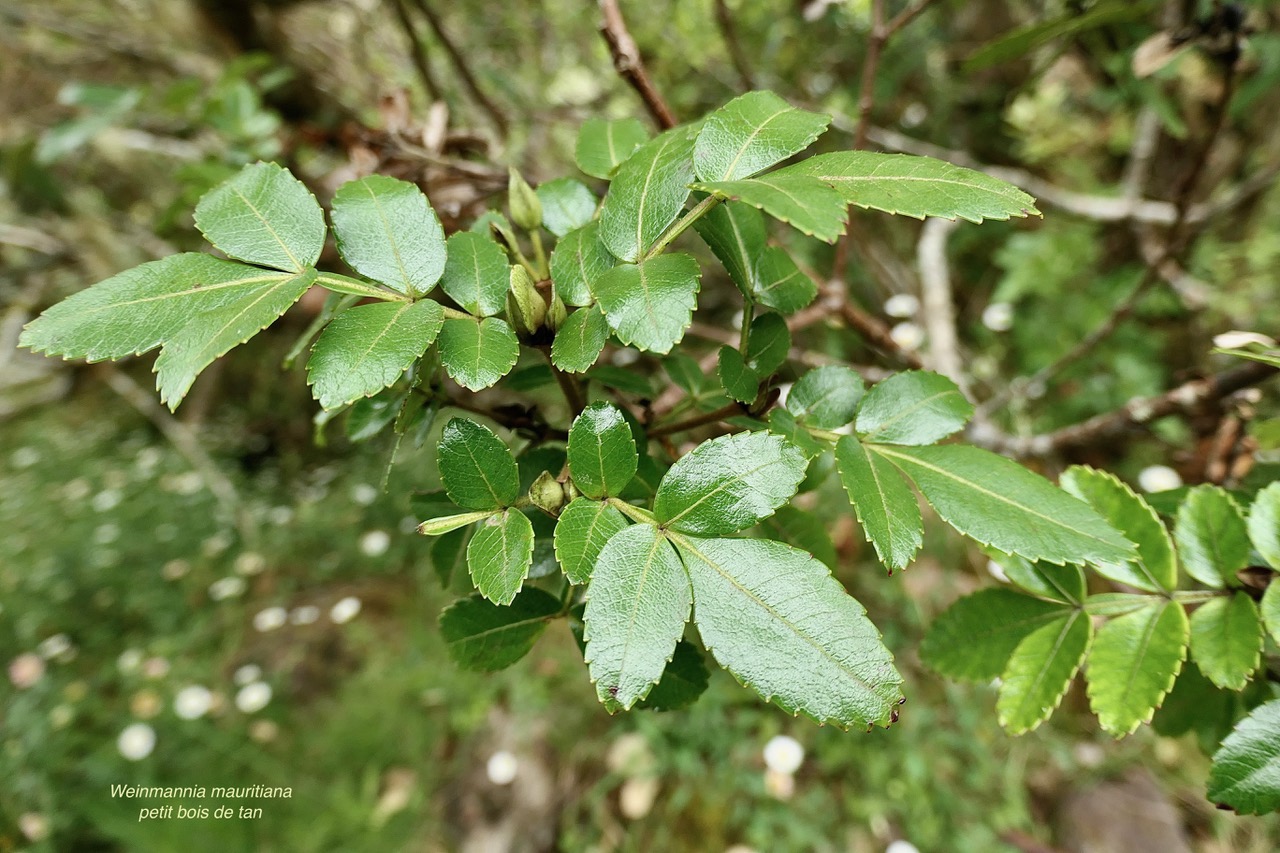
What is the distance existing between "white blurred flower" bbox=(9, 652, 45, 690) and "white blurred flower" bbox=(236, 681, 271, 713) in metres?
0.75

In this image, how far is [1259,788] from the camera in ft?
1.51

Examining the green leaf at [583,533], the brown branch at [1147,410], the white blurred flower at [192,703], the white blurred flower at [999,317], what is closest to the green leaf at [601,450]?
the green leaf at [583,533]

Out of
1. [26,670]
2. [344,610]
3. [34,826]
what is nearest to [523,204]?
[344,610]

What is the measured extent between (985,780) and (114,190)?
4723 millimetres

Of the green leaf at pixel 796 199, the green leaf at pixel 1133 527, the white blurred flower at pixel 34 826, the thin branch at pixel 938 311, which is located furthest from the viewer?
the white blurred flower at pixel 34 826

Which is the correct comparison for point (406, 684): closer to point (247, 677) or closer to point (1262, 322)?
point (247, 677)

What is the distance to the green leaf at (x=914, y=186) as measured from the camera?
1.29 feet

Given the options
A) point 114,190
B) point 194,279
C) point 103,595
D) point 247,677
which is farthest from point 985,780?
point 114,190

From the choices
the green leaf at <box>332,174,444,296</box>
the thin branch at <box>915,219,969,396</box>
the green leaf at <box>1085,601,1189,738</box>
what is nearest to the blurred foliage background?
the thin branch at <box>915,219,969,396</box>

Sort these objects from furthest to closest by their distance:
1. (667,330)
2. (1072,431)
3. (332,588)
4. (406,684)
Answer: (332,588) → (406,684) → (1072,431) → (667,330)

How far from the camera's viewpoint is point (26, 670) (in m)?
2.23

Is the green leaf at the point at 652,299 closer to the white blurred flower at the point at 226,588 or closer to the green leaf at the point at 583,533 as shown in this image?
the green leaf at the point at 583,533

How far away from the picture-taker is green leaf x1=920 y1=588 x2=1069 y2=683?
61 cm

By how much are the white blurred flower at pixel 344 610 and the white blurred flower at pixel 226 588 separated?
0.40 m
